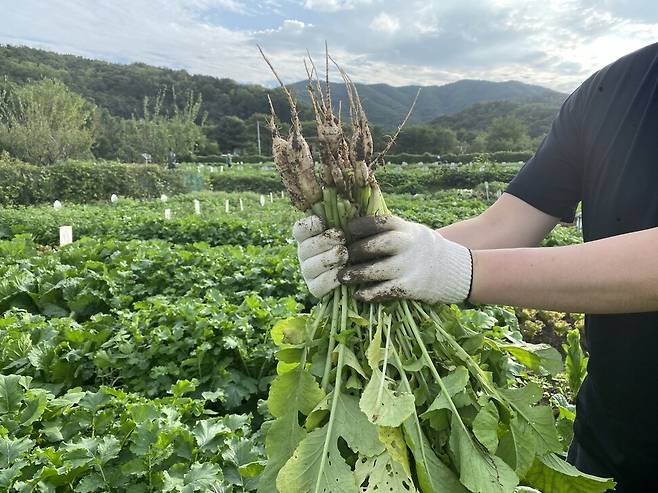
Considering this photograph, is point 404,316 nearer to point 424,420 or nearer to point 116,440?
point 424,420

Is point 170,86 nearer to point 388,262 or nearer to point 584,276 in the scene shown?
point 388,262

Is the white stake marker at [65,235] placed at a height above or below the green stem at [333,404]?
below

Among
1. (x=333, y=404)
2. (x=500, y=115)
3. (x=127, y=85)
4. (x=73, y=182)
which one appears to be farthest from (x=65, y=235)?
(x=500, y=115)

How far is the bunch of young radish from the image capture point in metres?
1.12

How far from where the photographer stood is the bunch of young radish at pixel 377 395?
1117 millimetres

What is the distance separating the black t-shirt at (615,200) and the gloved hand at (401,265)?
0.68m

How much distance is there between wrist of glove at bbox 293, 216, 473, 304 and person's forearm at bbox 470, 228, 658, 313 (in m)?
0.11

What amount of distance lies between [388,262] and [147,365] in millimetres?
2691

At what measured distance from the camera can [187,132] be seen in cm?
5503

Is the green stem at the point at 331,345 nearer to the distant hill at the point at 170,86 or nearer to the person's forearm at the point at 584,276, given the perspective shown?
the person's forearm at the point at 584,276

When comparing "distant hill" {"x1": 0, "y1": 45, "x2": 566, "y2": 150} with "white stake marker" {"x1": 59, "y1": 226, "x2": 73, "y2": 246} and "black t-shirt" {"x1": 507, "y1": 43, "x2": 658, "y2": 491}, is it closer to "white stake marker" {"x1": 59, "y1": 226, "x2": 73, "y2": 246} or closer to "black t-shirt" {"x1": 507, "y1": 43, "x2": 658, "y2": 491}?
"white stake marker" {"x1": 59, "y1": 226, "x2": 73, "y2": 246}

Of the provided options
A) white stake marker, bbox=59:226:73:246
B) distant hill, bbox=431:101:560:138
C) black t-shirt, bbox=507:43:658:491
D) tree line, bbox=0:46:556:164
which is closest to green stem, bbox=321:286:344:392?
black t-shirt, bbox=507:43:658:491

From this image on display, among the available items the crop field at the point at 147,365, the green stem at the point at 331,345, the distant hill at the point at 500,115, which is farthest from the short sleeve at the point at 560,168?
the distant hill at the point at 500,115

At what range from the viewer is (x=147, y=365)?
3516 millimetres
